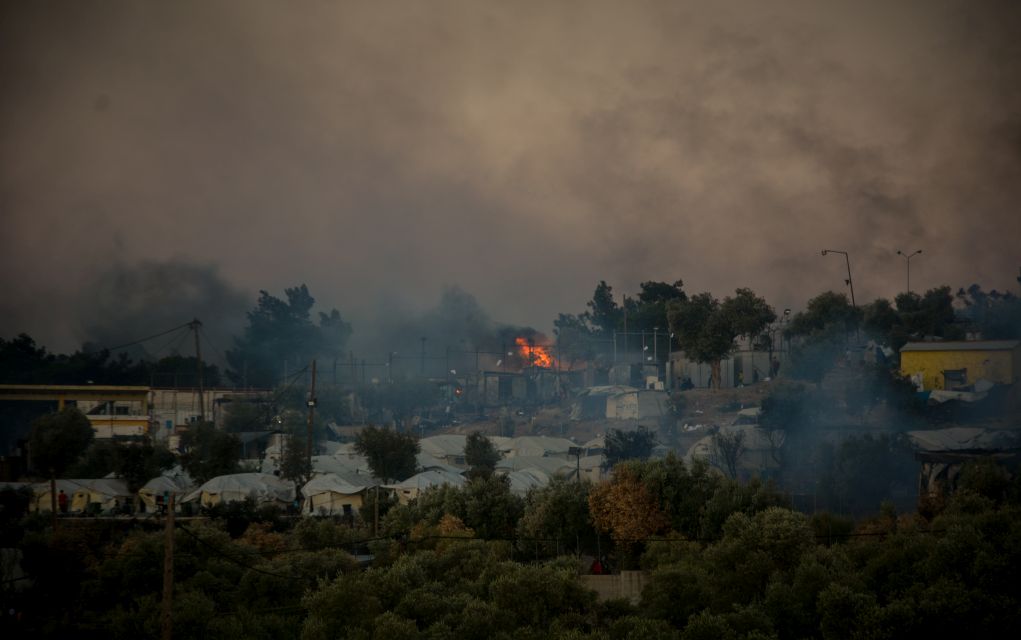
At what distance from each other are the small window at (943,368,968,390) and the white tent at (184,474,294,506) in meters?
41.1

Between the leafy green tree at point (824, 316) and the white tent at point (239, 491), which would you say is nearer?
the white tent at point (239, 491)

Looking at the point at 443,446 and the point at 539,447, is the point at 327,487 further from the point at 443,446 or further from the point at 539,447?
the point at 539,447

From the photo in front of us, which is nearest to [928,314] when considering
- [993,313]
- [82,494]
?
[993,313]

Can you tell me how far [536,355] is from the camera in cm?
12062

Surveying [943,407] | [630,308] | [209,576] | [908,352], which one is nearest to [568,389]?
[630,308]

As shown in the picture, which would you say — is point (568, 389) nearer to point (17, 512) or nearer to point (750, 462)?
point (750, 462)

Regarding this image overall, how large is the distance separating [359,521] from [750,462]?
71.3 ft

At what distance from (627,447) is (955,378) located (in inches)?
878

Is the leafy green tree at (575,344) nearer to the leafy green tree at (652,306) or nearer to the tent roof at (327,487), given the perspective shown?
the leafy green tree at (652,306)

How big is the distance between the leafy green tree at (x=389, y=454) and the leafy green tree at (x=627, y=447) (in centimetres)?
1148

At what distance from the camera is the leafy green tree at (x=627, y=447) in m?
55.9

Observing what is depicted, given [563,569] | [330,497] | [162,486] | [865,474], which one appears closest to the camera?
[563,569]

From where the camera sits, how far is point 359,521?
A: 4666 centimetres

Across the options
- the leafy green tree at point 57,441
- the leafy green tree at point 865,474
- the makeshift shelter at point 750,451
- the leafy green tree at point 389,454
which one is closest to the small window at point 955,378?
the makeshift shelter at point 750,451
